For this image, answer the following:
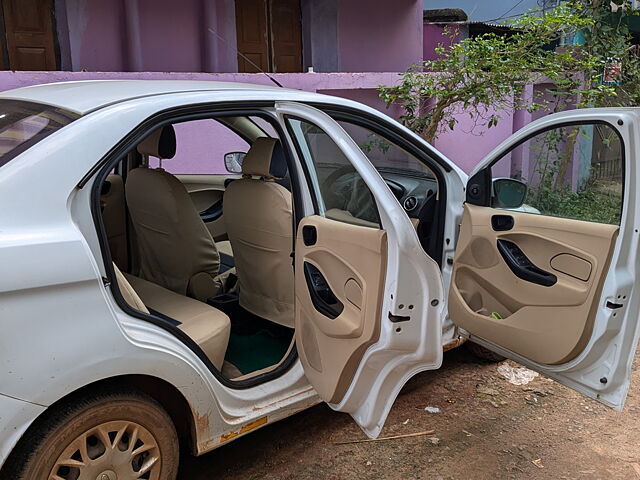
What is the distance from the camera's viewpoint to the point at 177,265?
3252 mm

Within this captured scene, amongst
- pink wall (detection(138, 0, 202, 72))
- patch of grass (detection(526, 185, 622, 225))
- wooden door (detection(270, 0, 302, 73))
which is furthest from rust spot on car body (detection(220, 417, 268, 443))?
wooden door (detection(270, 0, 302, 73))

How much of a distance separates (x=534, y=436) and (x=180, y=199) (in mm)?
2131

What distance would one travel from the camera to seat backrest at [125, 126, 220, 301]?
3068 millimetres

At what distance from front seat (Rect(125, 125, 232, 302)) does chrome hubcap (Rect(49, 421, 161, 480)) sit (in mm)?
1141

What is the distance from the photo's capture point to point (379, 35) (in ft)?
31.4

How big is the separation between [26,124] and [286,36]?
7244 millimetres

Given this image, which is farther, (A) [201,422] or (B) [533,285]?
(B) [533,285]

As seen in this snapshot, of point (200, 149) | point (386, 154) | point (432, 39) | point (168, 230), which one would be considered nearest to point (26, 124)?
point (168, 230)

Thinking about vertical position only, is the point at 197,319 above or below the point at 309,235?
below

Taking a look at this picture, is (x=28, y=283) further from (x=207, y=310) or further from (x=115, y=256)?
(x=115, y=256)

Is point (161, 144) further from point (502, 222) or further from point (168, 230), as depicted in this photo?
point (502, 222)

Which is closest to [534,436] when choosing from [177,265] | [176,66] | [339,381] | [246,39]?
[339,381]

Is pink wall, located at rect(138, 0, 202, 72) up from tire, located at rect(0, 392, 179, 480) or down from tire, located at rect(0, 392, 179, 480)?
Result: up

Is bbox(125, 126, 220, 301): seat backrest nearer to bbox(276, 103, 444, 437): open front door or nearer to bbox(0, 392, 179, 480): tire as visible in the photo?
bbox(276, 103, 444, 437): open front door
